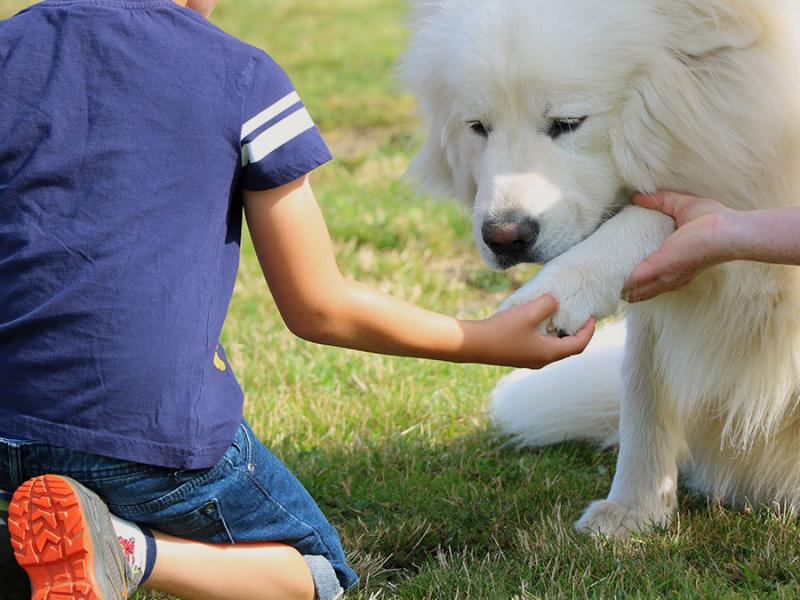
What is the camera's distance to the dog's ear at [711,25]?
6.86 feet

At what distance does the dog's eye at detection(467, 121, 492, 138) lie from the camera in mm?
2307

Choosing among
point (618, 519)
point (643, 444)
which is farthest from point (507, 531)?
point (643, 444)

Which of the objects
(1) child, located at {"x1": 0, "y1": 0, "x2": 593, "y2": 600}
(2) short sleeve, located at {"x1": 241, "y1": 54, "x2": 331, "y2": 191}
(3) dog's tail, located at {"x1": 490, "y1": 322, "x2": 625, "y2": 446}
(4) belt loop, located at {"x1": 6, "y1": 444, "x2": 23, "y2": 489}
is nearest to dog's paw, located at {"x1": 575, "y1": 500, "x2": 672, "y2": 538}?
(3) dog's tail, located at {"x1": 490, "y1": 322, "x2": 625, "y2": 446}

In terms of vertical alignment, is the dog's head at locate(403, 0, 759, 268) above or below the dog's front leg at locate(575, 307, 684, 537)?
above

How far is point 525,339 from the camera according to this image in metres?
1.99

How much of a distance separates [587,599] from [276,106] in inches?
40.6

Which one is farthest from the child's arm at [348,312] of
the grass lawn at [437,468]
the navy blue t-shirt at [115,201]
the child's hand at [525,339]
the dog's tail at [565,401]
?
the dog's tail at [565,401]

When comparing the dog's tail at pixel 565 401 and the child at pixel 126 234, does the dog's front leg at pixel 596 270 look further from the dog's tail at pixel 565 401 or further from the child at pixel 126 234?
the dog's tail at pixel 565 401

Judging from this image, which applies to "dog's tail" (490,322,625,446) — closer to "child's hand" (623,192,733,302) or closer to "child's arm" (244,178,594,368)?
"child's hand" (623,192,733,302)

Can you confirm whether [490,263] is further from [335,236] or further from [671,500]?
[335,236]

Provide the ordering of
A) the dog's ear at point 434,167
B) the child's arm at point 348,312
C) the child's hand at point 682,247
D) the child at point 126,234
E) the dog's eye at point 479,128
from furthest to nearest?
the dog's ear at point 434,167 → the dog's eye at point 479,128 → the child's hand at point 682,247 → the child's arm at point 348,312 → the child at point 126,234

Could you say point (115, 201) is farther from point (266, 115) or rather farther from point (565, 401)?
point (565, 401)

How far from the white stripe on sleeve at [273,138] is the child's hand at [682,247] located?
2.42 feet

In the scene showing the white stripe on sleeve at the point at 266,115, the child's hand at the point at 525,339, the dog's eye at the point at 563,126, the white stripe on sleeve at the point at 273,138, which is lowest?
the child's hand at the point at 525,339
